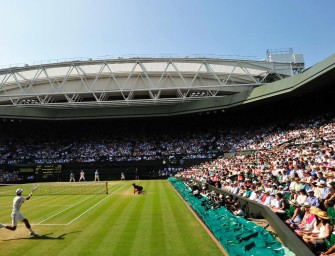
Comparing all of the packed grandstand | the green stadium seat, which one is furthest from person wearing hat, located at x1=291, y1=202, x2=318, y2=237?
the packed grandstand

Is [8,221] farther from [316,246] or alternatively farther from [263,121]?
[263,121]

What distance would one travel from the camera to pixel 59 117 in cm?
5181

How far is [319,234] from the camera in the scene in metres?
8.88

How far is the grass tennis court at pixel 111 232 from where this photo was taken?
10234 mm

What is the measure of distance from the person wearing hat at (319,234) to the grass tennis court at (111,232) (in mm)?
2735

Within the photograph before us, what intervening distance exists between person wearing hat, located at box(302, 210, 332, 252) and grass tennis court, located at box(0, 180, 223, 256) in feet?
8.97

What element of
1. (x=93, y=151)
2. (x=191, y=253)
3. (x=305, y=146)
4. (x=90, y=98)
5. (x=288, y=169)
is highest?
(x=90, y=98)

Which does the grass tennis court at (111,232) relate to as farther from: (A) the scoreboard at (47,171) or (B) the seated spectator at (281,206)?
(A) the scoreboard at (47,171)

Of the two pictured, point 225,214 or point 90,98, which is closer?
point 225,214

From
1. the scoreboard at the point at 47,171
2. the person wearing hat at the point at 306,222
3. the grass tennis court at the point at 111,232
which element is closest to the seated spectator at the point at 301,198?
the person wearing hat at the point at 306,222

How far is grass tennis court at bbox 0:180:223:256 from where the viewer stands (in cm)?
1023

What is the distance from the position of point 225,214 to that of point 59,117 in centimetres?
4446

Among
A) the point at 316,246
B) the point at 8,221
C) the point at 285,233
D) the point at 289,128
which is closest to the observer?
the point at 316,246

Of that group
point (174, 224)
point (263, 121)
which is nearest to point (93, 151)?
point (263, 121)
